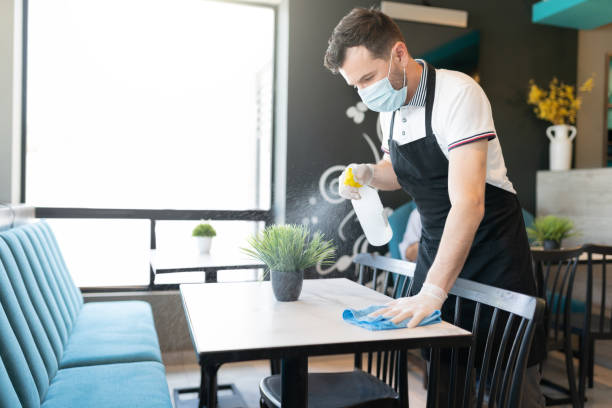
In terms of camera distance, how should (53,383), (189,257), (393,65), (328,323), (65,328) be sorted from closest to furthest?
(328,323) < (393,65) < (53,383) < (65,328) < (189,257)

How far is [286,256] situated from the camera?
1486mm

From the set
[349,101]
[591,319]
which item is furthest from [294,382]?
[349,101]

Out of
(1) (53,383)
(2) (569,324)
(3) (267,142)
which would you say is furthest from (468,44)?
(1) (53,383)

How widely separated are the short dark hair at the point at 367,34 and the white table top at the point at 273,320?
0.75 m

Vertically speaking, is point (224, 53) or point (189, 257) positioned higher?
point (224, 53)

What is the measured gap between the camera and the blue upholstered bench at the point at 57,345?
4.73 ft

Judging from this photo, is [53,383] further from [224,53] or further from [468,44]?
[468,44]

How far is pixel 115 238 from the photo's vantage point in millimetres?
3443

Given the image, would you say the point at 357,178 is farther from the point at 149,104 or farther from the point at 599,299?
the point at 149,104

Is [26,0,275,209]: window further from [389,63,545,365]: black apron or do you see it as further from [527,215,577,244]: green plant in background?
[389,63,545,365]: black apron

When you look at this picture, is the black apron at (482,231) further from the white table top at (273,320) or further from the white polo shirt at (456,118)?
the white table top at (273,320)

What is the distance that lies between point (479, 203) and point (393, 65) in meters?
0.50

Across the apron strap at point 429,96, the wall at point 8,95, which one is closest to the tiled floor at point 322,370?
the wall at point 8,95

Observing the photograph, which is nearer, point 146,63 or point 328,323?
point 328,323
